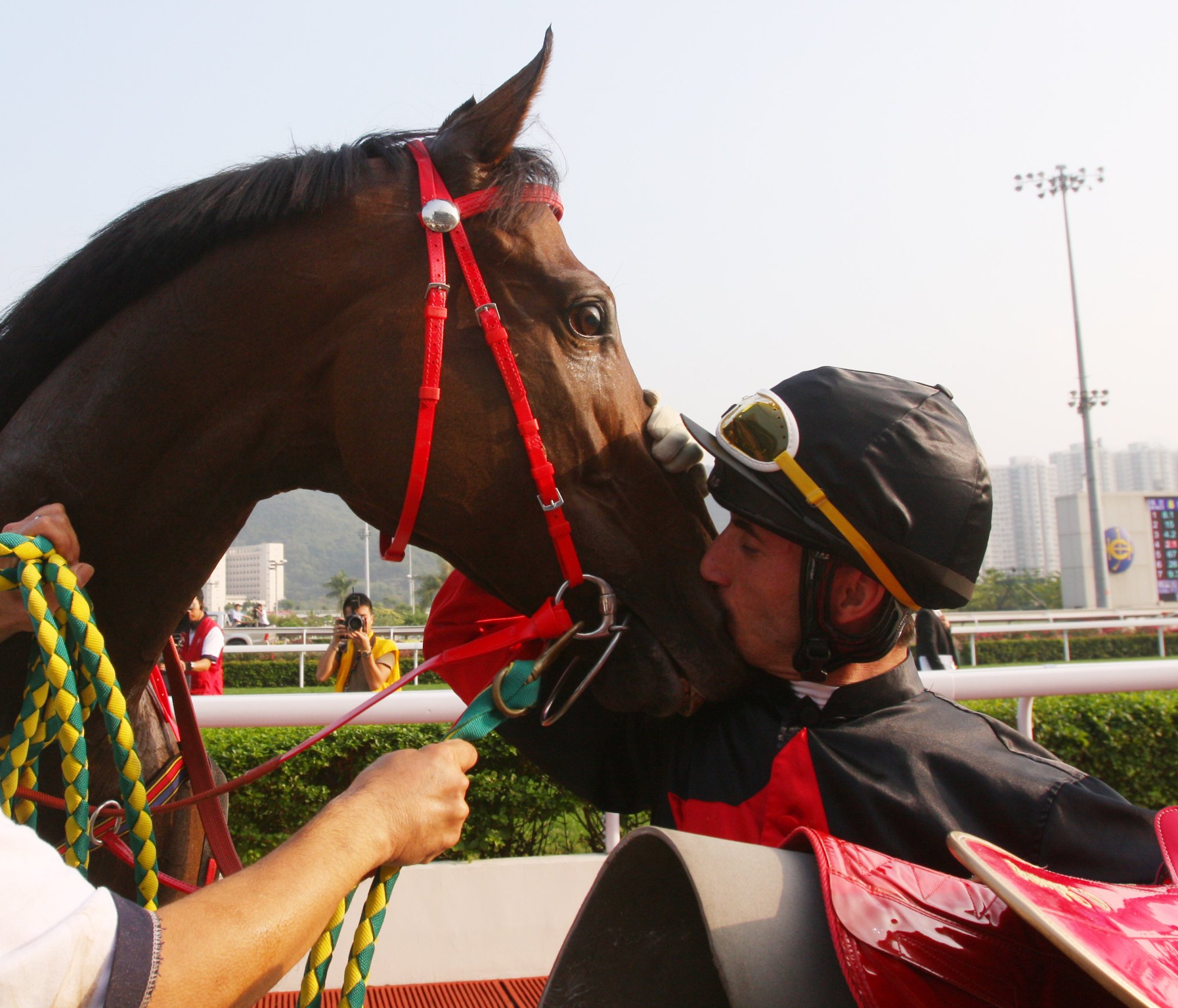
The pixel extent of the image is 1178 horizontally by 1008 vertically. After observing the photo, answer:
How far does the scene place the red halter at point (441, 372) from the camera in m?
1.60

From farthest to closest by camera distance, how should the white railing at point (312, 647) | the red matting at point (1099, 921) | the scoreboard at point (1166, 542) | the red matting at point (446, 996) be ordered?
the scoreboard at point (1166, 542), the white railing at point (312, 647), the red matting at point (446, 996), the red matting at point (1099, 921)

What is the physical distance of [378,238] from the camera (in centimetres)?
167

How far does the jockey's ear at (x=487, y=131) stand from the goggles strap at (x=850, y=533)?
2.67ft

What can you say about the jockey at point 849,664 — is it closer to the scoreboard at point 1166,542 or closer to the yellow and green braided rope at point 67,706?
the yellow and green braided rope at point 67,706

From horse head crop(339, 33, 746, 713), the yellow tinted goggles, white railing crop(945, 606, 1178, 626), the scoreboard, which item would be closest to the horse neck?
horse head crop(339, 33, 746, 713)

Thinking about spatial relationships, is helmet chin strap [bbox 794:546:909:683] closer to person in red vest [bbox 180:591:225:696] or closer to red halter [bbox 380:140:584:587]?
red halter [bbox 380:140:584:587]

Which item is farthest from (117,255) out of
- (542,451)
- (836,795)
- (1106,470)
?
(1106,470)

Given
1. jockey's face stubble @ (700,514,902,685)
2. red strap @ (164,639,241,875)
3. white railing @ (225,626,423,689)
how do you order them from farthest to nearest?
white railing @ (225,626,423,689) < red strap @ (164,639,241,875) < jockey's face stubble @ (700,514,902,685)

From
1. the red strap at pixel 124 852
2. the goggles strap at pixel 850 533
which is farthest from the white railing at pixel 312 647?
the goggles strap at pixel 850 533

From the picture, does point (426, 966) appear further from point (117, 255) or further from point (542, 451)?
point (117, 255)

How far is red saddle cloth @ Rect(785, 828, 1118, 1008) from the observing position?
839 millimetres

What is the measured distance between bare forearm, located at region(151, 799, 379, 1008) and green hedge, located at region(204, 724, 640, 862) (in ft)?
9.90

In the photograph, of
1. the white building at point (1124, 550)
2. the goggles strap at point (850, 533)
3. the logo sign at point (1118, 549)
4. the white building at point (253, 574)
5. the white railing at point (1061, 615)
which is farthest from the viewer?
the white building at point (253, 574)

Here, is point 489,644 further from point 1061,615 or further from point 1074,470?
point 1074,470
